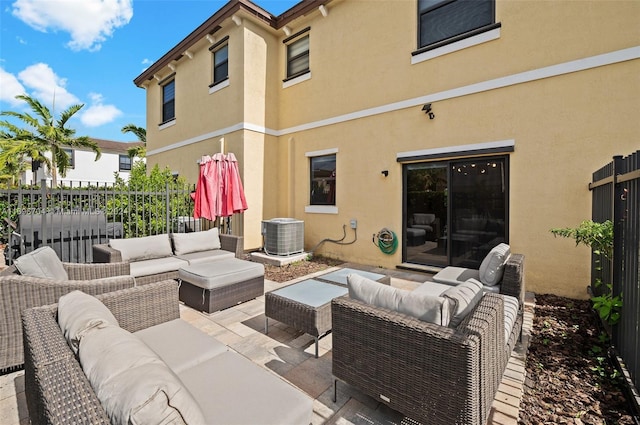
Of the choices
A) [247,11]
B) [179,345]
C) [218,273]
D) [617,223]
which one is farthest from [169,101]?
[617,223]

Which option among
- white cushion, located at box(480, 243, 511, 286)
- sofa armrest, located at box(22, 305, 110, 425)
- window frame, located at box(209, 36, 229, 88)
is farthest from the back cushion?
window frame, located at box(209, 36, 229, 88)

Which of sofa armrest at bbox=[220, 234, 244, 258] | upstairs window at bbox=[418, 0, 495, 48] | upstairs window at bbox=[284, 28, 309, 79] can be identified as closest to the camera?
upstairs window at bbox=[418, 0, 495, 48]

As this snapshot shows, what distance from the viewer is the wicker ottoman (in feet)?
13.3

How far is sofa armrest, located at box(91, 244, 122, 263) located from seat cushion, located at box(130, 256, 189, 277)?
0.23 m

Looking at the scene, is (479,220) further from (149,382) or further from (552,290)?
(149,382)

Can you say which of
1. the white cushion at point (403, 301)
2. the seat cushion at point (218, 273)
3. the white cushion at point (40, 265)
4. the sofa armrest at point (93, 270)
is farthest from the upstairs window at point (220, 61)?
the white cushion at point (403, 301)

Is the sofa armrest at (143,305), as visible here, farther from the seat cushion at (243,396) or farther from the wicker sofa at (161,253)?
the wicker sofa at (161,253)

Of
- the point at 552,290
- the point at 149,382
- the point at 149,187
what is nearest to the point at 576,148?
the point at 552,290

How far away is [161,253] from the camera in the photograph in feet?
16.7

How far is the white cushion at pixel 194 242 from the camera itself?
5380mm

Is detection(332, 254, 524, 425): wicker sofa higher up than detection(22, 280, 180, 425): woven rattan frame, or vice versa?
detection(22, 280, 180, 425): woven rattan frame

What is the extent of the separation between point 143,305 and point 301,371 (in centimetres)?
154

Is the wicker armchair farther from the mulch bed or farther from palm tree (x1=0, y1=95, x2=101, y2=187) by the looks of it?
palm tree (x1=0, y1=95, x2=101, y2=187)

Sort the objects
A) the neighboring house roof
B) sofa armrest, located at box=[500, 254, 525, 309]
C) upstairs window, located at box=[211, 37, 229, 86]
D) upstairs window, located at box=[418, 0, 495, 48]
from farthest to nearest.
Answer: upstairs window, located at box=[211, 37, 229, 86], the neighboring house roof, upstairs window, located at box=[418, 0, 495, 48], sofa armrest, located at box=[500, 254, 525, 309]
